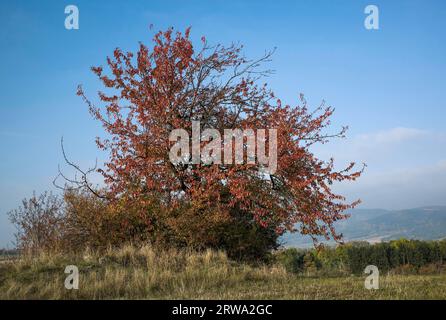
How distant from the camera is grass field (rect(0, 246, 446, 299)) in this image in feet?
27.0

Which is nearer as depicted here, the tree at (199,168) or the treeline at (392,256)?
the tree at (199,168)

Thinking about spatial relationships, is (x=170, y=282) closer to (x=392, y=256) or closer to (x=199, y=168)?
(x=199, y=168)

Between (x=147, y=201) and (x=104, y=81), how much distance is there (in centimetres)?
462

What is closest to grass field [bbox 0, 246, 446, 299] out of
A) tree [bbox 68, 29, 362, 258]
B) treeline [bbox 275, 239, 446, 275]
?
tree [bbox 68, 29, 362, 258]

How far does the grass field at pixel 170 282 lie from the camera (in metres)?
→ 8.22

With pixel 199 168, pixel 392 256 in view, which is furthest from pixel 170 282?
pixel 392 256

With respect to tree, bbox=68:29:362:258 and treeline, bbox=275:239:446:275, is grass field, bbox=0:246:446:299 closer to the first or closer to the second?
tree, bbox=68:29:362:258

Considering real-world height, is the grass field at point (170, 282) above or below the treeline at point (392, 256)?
above

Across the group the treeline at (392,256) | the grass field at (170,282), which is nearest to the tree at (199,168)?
the grass field at (170,282)

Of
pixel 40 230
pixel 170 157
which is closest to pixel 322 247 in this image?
pixel 170 157

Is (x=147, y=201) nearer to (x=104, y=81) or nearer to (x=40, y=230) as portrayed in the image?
(x=104, y=81)

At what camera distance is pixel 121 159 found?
578 inches

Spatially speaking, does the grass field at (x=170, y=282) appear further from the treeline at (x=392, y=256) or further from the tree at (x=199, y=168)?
the treeline at (x=392, y=256)

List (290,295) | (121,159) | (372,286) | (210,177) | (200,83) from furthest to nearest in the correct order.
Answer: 1. (200,83)
2. (121,159)
3. (210,177)
4. (372,286)
5. (290,295)
